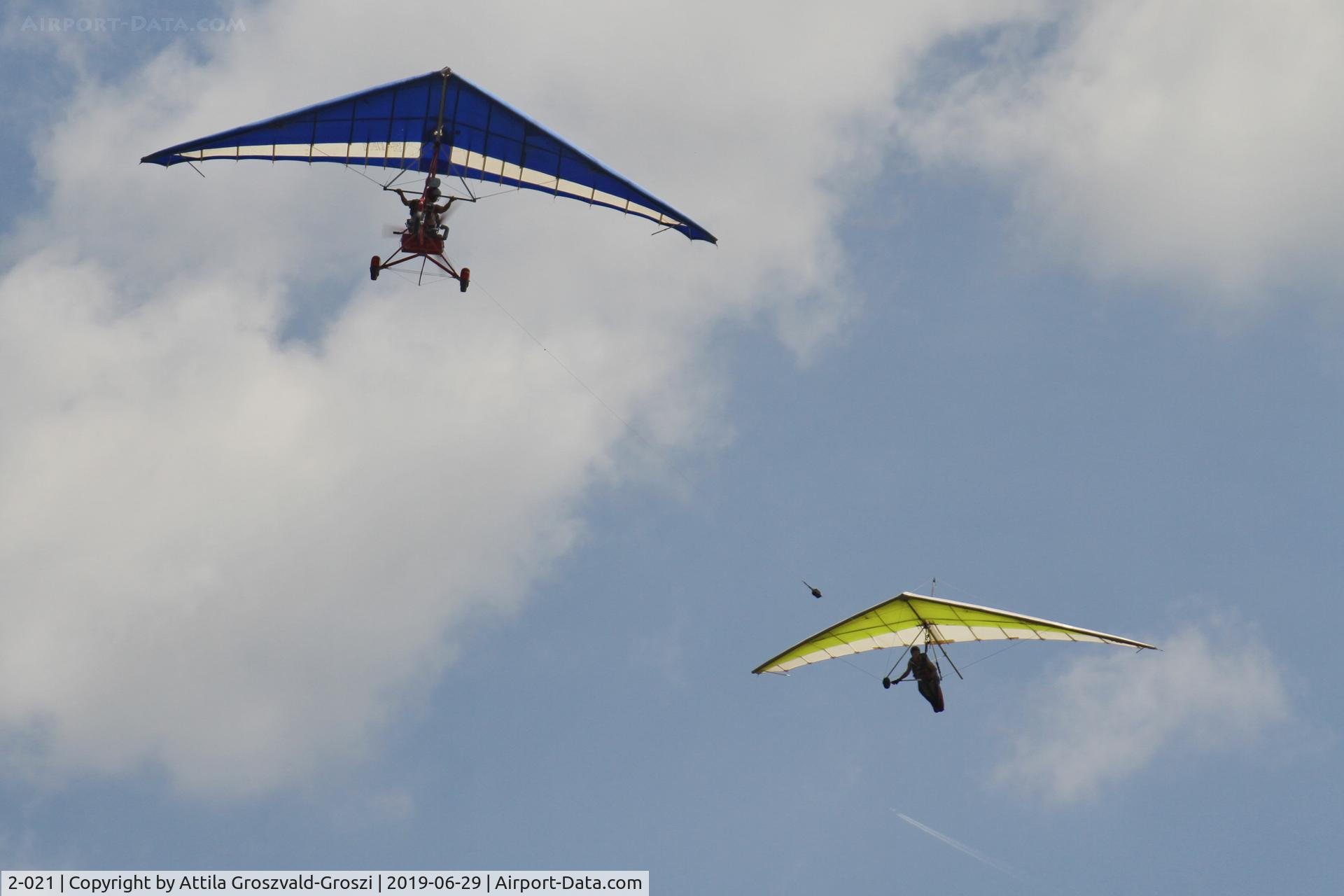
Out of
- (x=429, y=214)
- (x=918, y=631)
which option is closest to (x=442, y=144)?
(x=429, y=214)

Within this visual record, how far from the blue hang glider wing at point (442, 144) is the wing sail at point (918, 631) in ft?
28.9

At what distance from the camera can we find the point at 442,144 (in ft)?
113

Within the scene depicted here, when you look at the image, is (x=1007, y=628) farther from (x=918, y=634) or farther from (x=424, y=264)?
(x=424, y=264)

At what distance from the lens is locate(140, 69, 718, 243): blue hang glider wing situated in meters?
33.0

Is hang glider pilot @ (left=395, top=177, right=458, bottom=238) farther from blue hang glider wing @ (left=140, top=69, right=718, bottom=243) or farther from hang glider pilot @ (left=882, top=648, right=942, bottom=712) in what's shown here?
hang glider pilot @ (left=882, top=648, right=942, bottom=712)

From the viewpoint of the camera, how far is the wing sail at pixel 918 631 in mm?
32938

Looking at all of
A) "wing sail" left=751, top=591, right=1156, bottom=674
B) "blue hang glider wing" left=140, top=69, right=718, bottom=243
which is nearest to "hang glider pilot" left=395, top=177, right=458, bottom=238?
"blue hang glider wing" left=140, top=69, right=718, bottom=243

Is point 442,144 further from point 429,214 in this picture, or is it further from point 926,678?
point 926,678

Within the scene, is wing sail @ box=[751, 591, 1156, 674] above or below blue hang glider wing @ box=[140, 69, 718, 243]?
below

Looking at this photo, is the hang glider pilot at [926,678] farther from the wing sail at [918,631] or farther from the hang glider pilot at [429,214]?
the hang glider pilot at [429,214]

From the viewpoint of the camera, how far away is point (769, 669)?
117 feet

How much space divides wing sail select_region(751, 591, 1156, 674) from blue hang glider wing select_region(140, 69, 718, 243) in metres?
8.82

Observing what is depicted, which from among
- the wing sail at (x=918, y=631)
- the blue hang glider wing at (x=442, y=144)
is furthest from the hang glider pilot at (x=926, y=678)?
the blue hang glider wing at (x=442, y=144)

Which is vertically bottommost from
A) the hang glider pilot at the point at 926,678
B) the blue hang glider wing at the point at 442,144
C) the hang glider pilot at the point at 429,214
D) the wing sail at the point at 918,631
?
the hang glider pilot at the point at 926,678
